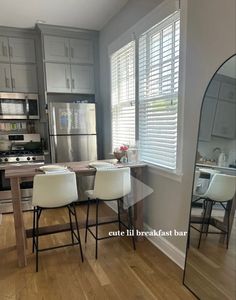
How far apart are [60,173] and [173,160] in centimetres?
112

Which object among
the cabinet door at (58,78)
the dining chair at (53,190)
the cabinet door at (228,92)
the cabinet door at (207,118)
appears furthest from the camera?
the cabinet door at (58,78)

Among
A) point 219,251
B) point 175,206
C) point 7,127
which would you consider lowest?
point 219,251

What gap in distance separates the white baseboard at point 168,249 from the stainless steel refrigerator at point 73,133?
5.32 ft

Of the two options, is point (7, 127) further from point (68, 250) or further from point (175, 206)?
point (175, 206)

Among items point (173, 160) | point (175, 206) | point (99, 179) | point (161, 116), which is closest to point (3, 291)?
point (99, 179)

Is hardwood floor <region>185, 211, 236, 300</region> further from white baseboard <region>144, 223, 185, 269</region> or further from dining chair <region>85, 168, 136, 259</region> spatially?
dining chair <region>85, 168, 136, 259</region>

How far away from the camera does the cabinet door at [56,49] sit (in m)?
3.83

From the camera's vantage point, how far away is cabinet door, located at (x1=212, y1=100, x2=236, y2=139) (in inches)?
65.4

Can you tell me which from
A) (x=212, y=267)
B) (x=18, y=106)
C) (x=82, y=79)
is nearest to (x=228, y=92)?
(x=212, y=267)

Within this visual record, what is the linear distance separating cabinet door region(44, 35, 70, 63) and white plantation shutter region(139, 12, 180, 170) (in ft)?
5.44

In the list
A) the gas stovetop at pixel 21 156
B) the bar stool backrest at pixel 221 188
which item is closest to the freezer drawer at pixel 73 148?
the gas stovetop at pixel 21 156

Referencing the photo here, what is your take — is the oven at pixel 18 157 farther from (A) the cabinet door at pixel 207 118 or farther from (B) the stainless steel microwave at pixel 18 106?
(A) the cabinet door at pixel 207 118

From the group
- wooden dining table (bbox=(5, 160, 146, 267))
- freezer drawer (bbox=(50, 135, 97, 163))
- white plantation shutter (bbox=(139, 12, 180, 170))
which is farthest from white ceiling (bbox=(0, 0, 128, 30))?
wooden dining table (bbox=(5, 160, 146, 267))

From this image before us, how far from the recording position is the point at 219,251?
5.90ft
